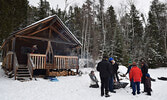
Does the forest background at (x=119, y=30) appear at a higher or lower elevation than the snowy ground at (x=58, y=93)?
higher

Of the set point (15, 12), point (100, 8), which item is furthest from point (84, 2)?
point (15, 12)

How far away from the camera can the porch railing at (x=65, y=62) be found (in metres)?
11.5

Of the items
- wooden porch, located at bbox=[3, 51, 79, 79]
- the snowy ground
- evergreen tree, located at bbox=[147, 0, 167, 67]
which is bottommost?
the snowy ground

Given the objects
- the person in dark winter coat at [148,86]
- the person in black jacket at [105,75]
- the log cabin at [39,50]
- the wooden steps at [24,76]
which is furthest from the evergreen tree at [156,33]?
the wooden steps at [24,76]

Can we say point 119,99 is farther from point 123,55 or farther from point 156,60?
point 156,60

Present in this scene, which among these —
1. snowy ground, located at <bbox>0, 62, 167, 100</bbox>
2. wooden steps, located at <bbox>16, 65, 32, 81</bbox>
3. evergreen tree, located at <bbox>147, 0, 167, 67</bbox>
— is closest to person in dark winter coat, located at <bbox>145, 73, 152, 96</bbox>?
snowy ground, located at <bbox>0, 62, 167, 100</bbox>

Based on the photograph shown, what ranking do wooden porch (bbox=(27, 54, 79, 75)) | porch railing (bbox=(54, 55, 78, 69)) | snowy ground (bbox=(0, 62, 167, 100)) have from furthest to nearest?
1. porch railing (bbox=(54, 55, 78, 69))
2. wooden porch (bbox=(27, 54, 79, 75))
3. snowy ground (bbox=(0, 62, 167, 100))

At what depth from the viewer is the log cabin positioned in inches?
398

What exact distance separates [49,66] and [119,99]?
7.42 m

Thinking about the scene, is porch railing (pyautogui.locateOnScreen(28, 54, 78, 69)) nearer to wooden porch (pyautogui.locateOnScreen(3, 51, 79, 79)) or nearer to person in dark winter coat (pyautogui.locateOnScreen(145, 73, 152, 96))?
wooden porch (pyautogui.locateOnScreen(3, 51, 79, 79))

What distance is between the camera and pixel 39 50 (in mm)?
13391

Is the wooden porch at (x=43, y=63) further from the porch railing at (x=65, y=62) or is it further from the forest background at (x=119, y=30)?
the forest background at (x=119, y=30)

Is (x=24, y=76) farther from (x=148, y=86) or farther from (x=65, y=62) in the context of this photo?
(x=148, y=86)

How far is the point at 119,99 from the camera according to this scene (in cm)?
519
